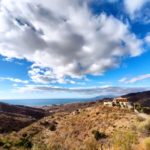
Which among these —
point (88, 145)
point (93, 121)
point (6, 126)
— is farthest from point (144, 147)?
point (6, 126)

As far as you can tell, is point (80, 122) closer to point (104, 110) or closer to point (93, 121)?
point (93, 121)

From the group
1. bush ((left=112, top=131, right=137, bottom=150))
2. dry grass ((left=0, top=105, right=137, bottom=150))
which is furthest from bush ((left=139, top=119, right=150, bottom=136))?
dry grass ((left=0, top=105, right=137, bottom=150))

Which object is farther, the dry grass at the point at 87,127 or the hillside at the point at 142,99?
the hillside at the point at 142,99

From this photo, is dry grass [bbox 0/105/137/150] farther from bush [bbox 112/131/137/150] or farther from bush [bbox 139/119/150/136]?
bush [bbox 112/131/137/150]

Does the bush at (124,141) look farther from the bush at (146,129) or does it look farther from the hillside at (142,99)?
the hillside at (142,99)

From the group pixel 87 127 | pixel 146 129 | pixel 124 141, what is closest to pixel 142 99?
pixel 87 127

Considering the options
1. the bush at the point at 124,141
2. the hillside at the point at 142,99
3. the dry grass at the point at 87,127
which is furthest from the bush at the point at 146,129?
the hillside at the point at 142,99

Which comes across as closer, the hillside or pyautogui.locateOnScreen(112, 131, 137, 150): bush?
pyautogui.locateOnScreen(112, 131, 137, 150): bush

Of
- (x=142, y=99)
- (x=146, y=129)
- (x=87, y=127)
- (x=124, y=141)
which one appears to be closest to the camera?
(x=124, y=141)

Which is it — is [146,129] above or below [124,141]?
above

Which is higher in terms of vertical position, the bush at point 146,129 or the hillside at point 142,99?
the hillside at point 142,99

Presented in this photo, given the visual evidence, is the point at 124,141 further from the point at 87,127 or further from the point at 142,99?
the point at 142,99

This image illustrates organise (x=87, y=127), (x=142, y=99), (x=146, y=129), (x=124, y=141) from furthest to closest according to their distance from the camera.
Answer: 1. (x=142, y=99)
2. (x=87, y=127)
3. (x=146, y=129)
4. (x=124, y=141)

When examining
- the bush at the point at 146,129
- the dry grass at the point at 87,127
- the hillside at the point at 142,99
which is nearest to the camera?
the bush at the point at 146,129
